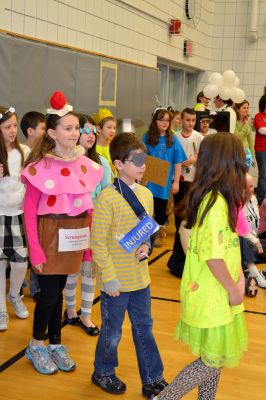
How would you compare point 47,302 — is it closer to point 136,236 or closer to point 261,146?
point 136,236

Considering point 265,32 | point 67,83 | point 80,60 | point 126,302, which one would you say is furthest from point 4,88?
point 265,32

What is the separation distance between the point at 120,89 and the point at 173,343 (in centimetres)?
406

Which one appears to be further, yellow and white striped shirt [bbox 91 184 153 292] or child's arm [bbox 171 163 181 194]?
child's arm [bbox 171 163 181 194]

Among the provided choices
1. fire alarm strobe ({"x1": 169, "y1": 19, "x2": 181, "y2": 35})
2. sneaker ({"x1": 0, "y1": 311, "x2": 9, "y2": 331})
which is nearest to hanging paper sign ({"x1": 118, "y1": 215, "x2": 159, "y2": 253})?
sneaker ({"x1": 0, "y1": 311, "x2": 9, "y2": 331})

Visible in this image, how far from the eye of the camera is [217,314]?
1.98 m

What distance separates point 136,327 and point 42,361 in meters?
0.59

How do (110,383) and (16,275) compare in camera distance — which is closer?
(110,383)

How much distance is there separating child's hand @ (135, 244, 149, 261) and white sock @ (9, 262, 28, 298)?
1.22 metres

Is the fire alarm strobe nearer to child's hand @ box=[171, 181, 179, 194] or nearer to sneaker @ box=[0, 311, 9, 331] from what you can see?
child's hand @ box=[171, 181, 179, 194]

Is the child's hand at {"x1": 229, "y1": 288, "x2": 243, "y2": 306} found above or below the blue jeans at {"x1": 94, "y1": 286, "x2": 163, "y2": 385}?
above

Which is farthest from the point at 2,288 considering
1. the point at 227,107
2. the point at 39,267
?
the point at 227,107

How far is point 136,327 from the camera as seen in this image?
2.45 meters

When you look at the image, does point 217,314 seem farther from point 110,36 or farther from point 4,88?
point 110,36

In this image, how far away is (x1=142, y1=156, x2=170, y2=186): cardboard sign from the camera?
4539 mm
